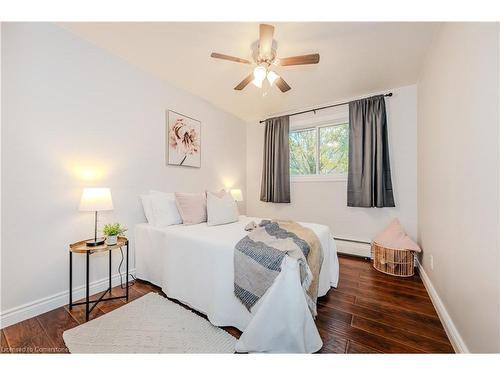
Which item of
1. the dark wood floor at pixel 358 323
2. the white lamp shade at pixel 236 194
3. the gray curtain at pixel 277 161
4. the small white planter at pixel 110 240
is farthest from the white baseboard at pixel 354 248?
the small white planter at pixel 110 240

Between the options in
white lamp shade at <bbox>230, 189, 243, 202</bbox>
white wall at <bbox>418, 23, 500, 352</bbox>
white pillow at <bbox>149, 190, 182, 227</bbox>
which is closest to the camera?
white wall at <bbox>418, 23, 500, 352</bbox>

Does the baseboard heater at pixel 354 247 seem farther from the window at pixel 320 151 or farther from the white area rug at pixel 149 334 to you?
the white area rug at pixel 149 334

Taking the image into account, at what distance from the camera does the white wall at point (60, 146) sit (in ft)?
4.94

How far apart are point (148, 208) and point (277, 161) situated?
2.24 m

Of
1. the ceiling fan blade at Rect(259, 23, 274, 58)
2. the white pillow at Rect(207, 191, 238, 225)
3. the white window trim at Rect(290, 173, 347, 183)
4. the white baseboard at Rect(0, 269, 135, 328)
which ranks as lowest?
the white baseboard at Rect(0, 269, 135, 328)

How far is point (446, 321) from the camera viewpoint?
56.9 inches

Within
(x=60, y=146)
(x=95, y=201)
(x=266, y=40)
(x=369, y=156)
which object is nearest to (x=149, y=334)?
(x=95, y=201)

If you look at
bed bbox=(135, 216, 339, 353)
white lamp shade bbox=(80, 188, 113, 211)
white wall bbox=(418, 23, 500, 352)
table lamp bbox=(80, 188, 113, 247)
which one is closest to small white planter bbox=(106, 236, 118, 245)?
table lamp bbox=(80, 188, 113, 247)

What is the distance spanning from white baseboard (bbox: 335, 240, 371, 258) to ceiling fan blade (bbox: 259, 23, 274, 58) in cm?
275

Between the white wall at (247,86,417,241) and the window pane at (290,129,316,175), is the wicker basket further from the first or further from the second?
the window pane at (290,129,316,175)

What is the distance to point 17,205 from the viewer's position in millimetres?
1513

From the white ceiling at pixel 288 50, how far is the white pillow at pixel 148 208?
1.49m

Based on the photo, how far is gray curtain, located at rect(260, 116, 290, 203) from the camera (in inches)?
142

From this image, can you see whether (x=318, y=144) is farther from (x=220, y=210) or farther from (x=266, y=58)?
(x=220, y=210)
